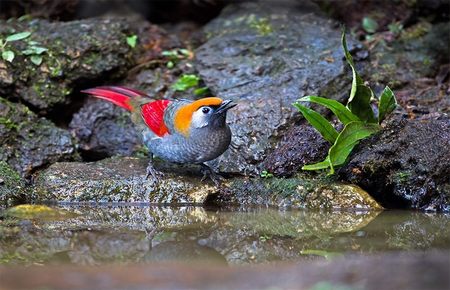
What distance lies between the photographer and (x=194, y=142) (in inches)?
234

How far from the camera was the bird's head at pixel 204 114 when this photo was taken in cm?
585

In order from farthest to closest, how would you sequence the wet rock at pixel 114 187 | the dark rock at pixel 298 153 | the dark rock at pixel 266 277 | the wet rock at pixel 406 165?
the dark rock at pixel 298 153 → the wet rock at pixel 114 187 → the wet rock at pixel 406 165 → the dark rock at pixel 266 277

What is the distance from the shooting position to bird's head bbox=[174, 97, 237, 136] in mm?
5848

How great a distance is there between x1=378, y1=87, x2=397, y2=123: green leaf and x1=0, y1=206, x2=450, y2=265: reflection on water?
3.22ft

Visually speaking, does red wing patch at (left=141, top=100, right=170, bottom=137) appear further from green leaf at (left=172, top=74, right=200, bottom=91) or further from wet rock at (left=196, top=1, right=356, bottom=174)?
green leaf at (left=172, top=74, right=200, bottom=91)

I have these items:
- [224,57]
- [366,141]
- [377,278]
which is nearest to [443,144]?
[366,141]

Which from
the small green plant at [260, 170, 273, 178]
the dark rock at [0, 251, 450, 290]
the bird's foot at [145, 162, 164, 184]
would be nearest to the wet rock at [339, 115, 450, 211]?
the small green plant at [260, 170, 273, 178]

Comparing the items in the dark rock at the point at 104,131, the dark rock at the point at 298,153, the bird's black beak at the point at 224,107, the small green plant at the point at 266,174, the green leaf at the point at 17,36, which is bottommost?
the dark rock at the point at 104,131

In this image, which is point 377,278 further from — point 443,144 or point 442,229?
point 443,144

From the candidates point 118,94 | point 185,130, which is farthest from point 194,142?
point 118,94

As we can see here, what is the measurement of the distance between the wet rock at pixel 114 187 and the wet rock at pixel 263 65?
520 mm

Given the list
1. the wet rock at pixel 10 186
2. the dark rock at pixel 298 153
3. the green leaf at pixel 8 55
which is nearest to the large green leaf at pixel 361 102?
the dark rock at pixel 298 153

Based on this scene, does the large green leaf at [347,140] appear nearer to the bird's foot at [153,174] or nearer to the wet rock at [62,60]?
the bird's foot at [153,174]

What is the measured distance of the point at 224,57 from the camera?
25.2ft
